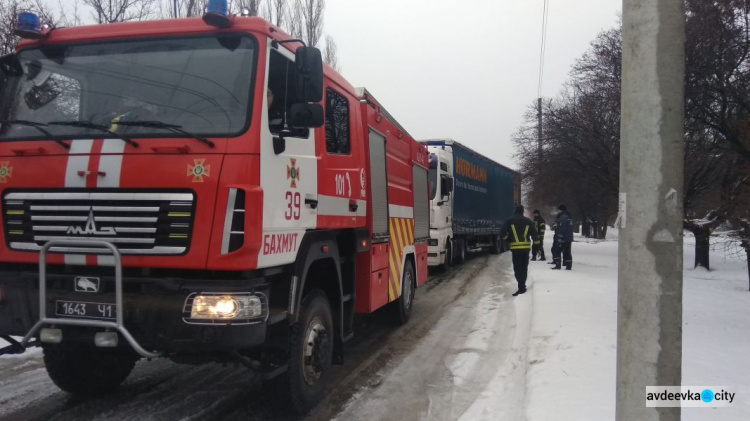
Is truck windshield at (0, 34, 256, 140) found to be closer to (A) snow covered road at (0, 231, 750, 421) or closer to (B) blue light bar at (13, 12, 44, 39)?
(B) blue light bar at (13, 12, 44, 39)

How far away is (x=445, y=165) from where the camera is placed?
611 inches

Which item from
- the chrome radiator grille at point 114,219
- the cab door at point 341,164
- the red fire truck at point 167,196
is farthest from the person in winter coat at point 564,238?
the chrome radiator grille at point 114,219

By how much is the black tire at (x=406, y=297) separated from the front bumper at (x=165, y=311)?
15.0 ft

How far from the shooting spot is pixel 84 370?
4.72 m

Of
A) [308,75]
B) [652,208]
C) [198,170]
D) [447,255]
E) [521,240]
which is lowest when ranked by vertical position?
[447,255]

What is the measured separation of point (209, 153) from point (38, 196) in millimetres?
1273

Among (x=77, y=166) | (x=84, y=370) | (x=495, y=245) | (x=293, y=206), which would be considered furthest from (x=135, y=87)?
(x=495, y=245)

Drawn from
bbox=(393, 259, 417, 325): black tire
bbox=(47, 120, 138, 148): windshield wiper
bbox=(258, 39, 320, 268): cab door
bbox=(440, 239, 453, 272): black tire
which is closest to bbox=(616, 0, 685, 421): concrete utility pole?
bbox=(258, 39, 320, 268): cab door

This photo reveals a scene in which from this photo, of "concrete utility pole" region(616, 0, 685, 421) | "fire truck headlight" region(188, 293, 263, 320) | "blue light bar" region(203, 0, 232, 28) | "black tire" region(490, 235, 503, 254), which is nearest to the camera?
"concrete utility pole" region(616, 0, 685, 421)

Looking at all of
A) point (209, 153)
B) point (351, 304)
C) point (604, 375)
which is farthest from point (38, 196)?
point (604, 375)

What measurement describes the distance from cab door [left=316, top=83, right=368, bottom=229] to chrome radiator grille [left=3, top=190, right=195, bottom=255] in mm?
1404

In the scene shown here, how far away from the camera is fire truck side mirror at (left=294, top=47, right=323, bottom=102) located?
385 centimetres

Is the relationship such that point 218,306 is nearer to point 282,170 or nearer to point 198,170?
point 198,170

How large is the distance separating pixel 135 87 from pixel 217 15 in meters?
0.80
